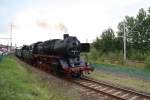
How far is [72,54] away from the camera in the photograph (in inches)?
795

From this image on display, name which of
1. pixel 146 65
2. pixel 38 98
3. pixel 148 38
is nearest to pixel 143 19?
pixel 148 38

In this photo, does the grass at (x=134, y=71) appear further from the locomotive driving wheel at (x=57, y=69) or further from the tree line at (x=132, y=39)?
Result: the tree line at (x=132, y=39)

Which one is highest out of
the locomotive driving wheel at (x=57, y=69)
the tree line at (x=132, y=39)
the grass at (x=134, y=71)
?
the tree line at (x=132, y=39)

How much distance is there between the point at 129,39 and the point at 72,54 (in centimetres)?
2764

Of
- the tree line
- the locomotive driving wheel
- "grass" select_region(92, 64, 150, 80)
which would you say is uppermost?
the tree line

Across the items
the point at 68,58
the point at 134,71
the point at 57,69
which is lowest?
the point at 134,71

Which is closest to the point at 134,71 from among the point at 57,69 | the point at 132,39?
the point at 57,69

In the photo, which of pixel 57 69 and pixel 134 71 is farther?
pixel 134 71

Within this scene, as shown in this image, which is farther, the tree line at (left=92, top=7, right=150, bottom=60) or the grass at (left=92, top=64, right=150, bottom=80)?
the tree line at (left=92, top=7, right=150, bottom=60)

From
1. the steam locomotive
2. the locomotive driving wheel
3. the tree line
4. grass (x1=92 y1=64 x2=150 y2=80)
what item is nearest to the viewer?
the steam locomotive

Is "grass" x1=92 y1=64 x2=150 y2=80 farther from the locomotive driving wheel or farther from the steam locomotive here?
the locomotive driving wheel

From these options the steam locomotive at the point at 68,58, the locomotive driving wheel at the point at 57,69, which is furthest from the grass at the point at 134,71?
the locomotive driving wheel at the point at 57,69

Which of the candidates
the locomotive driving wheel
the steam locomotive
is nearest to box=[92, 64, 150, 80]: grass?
the steam locomotive

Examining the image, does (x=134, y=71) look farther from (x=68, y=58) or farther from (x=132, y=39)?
(x=132, y=39)
